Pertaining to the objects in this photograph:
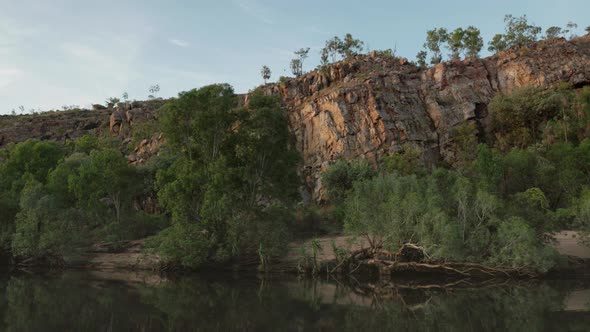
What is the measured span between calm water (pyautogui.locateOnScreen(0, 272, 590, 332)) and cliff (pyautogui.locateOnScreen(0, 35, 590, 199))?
92.4 ft

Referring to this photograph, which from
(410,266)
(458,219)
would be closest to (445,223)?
(458,219)

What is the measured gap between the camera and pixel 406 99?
56594 millimetres

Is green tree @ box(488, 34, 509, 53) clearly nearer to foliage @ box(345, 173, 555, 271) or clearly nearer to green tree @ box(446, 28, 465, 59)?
green tree @ box(446, 28, 465, 59)

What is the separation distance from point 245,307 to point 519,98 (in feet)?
149

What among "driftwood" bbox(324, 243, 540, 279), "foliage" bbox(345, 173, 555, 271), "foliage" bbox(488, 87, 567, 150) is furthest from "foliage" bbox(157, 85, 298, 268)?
"foliage" bbox(488, 87, 567, 150)

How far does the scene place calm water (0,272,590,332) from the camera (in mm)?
14062

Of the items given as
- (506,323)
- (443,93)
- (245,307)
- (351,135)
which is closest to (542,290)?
(506,323)

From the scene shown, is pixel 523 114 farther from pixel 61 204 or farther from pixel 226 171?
pixel 61 204

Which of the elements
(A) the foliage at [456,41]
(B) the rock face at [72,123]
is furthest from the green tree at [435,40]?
(B) the rock face at [72,123]

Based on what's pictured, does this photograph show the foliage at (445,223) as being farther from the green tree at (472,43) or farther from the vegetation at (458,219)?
the green tree at (472,43)

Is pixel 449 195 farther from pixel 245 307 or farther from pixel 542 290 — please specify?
pixel 245 307

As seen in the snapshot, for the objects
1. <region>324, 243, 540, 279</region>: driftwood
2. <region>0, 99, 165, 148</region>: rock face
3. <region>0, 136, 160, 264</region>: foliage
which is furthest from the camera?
<region>0, 99, 165, 148</region>: rock face

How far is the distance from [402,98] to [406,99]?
0.47 meters

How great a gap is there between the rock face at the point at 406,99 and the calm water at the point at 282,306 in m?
27.9
